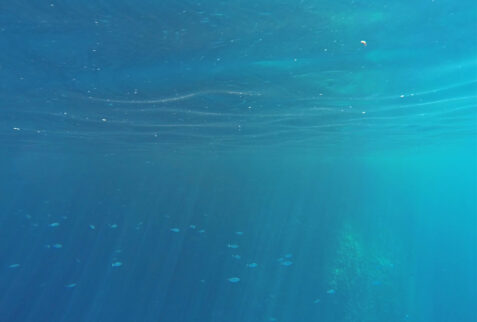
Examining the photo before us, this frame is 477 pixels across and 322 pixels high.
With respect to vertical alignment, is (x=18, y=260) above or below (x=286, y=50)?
below

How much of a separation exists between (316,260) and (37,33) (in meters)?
→ 28.2

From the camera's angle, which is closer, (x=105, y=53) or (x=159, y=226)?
(x=105, y=53)

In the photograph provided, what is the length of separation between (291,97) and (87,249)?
22979 mm

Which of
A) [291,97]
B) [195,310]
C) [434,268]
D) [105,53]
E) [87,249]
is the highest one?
[105,53]

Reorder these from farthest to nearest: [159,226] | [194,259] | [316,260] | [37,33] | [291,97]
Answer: [159,226]
[316,260]
[194,259]
[291,97]
[37,33]

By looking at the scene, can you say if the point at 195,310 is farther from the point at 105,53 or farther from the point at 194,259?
the point at 105,53

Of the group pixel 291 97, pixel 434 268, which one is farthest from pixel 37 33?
pixel 434 268

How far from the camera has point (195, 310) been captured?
79.6 ft

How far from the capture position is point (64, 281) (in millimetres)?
26656

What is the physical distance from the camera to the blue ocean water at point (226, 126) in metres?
7.89

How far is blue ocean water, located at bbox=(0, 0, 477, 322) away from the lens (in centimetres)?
Answer: 789

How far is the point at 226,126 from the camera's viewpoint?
69.2 ft

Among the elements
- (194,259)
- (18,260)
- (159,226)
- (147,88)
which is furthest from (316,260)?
(18,260)

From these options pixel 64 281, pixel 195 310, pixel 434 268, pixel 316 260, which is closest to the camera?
pixel 195 310
